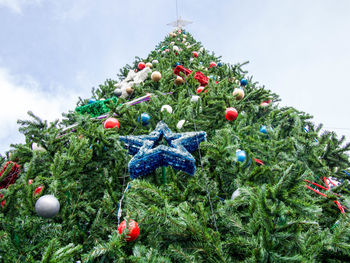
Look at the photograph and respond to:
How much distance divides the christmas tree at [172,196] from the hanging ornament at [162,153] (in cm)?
1

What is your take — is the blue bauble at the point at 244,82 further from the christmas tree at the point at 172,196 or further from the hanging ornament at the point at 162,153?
the hanging ornament at the point at 162,153

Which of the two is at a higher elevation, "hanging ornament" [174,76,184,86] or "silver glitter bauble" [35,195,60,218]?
"hanging ornament" [174,76,184,86]

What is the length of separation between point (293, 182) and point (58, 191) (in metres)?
1.64

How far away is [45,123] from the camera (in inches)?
88.9

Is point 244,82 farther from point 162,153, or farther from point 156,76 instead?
point 162,153

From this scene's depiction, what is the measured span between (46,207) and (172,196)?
933 mm

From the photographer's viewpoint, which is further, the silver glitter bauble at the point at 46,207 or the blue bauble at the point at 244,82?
the blue bauble at the point at 244,82

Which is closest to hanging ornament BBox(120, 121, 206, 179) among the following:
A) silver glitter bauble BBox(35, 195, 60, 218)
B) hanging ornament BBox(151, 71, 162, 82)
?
silver glitter bauble BBox(35, 195, 60, 218)

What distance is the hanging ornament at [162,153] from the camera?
71.1 inches

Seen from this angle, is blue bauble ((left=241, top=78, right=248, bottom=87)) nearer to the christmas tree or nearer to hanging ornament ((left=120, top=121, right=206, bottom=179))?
the christmas tree

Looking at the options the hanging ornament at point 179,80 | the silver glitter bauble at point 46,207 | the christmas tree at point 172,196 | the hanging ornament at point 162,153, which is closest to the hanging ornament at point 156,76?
the hanging ornament at point 179,80

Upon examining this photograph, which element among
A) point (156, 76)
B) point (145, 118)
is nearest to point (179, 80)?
point (156, 76)

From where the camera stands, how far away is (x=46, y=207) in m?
1.53

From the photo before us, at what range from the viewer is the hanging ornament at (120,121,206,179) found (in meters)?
1.80
